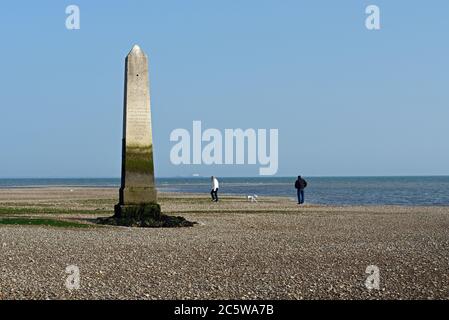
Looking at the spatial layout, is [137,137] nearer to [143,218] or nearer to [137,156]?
[137,156]

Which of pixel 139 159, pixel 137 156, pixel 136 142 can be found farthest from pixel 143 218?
pixel 136 142

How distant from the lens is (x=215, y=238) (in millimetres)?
20266

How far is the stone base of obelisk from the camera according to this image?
2491cm

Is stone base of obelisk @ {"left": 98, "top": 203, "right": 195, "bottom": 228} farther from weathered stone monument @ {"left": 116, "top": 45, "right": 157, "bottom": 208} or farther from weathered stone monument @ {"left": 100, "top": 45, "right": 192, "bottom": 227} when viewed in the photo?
weathered stone monument @ {"left": 116, "top": 45, "right": 157, "bottom": 208}

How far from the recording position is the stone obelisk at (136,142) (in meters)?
25.1

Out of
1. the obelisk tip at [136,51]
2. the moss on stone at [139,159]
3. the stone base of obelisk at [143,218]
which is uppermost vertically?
the obelisk tip at [136,51]

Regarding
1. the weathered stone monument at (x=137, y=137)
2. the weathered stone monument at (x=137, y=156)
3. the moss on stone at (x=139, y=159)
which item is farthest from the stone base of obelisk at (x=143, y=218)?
the moss on stone at (x=139, y=159)

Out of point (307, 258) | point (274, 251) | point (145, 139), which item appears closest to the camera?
point (307, 258)

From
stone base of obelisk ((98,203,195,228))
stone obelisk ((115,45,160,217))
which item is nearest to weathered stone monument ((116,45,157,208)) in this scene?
stone obelisk ((115,45,160,217))

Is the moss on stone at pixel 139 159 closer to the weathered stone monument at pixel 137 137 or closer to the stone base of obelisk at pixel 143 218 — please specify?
the weathered stone monument at pixel 137 137

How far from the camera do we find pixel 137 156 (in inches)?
1008
